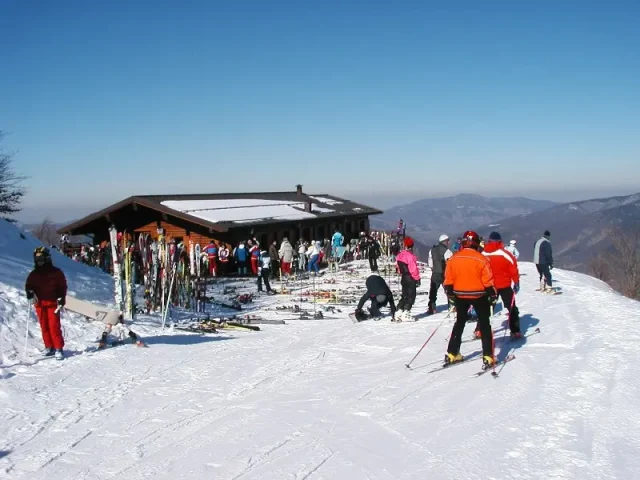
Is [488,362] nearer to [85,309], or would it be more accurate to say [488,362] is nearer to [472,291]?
[472,291]

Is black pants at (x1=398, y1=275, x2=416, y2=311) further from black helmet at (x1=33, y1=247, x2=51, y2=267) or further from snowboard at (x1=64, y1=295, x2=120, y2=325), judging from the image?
black helmet at (x1=33, y1=247, x2=51, y2=267)

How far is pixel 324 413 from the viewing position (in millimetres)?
5781

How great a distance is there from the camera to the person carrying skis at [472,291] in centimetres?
732

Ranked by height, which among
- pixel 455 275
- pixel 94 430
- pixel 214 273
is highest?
pixel 455 275

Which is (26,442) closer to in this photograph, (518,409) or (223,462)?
(223,462)

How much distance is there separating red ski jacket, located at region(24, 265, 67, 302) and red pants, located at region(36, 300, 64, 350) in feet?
0.31

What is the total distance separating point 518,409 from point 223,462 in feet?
9.53

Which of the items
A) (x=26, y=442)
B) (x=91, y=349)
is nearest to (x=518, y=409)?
(x=26, y=442)

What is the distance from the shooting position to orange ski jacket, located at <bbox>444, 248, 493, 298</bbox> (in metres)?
7.39

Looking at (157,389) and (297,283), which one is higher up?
(157,389)

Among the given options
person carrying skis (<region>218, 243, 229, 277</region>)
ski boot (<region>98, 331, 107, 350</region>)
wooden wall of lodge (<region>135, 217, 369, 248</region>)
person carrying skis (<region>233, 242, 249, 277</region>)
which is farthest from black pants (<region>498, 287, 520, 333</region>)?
person carrying skis (<region>218, 243, 229, 277</region>)

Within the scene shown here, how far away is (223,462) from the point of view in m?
4.61

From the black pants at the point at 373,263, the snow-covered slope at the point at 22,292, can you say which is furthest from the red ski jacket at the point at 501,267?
the black pants at the point at 373,263

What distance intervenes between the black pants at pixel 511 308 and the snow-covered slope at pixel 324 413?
0.36 metres
